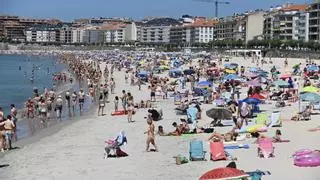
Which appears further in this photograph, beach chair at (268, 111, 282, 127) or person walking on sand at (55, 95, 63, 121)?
person walking on sand at (55, 95, 63, 121)

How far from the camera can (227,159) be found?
511 inches

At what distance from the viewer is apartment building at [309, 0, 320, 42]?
97725 millimetres

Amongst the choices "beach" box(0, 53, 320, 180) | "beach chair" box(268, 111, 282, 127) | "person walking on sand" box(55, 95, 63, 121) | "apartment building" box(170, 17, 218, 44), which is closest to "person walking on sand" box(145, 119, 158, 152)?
"beach" box(0, 53, 320, 180)

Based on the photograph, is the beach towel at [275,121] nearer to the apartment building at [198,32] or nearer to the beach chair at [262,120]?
the beach chair at [262,120]

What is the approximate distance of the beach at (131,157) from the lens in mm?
12023

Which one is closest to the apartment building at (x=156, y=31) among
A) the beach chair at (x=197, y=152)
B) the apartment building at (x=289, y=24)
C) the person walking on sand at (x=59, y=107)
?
the apartment building at (x=289, y=24)

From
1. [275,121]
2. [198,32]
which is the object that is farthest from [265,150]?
[198,32]

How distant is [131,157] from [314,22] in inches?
3544

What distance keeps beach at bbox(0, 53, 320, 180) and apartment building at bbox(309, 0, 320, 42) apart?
8105cm

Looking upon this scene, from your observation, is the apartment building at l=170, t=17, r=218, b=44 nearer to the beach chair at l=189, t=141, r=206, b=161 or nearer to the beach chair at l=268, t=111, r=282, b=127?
the beach chair at l=268, t=111, r=282, b=127

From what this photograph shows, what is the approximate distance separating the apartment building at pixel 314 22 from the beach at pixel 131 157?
266 feet

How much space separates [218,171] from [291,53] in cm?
7271

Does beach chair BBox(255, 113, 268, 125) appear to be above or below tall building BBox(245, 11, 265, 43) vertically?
below

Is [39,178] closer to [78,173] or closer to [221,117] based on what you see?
[78,173]
